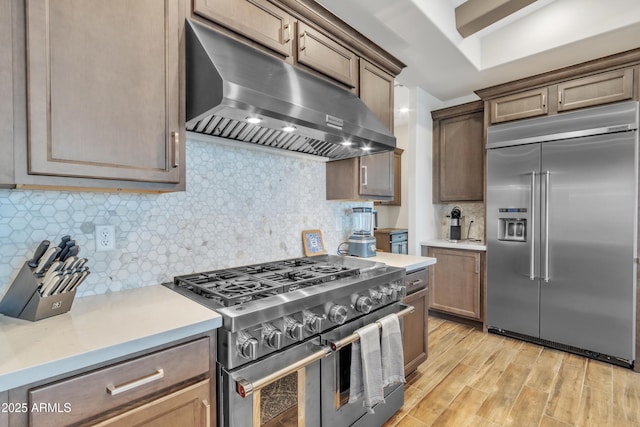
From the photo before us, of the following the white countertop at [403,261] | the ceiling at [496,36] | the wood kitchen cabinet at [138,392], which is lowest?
the wood kitchen cabinet at [138,392]

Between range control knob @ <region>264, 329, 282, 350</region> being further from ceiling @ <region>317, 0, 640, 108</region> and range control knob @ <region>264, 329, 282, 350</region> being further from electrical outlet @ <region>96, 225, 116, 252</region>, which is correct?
ceiling @ <region>317, 0, 640, 108</region>

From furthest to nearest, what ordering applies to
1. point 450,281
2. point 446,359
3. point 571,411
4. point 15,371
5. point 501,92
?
1. point 450,281
2. point 501,92
3. point 446,359
4. point 571,411
5. point 15,371

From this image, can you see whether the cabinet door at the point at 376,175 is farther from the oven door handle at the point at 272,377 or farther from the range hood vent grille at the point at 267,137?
the oven door handle at the point at 272,377

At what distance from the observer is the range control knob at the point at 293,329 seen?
127cm

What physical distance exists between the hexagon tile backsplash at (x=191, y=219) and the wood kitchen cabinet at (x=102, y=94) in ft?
1.14

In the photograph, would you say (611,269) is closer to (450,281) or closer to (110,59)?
(450,281)

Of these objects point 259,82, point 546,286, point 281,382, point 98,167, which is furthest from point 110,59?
point 546,286

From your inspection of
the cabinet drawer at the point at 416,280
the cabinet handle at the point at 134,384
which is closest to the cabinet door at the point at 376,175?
the cabinet drawer at the point at 416,280

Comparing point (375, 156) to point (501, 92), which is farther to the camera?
point (501, 92)

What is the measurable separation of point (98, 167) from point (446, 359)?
287 cm

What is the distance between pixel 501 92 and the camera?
315 cm

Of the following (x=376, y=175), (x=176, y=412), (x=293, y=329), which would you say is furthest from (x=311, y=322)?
(x=376, y=175)

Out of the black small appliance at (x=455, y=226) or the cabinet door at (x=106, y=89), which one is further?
the black small appliance at (x=455, y=226)

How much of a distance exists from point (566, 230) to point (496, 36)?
6.25 feet
